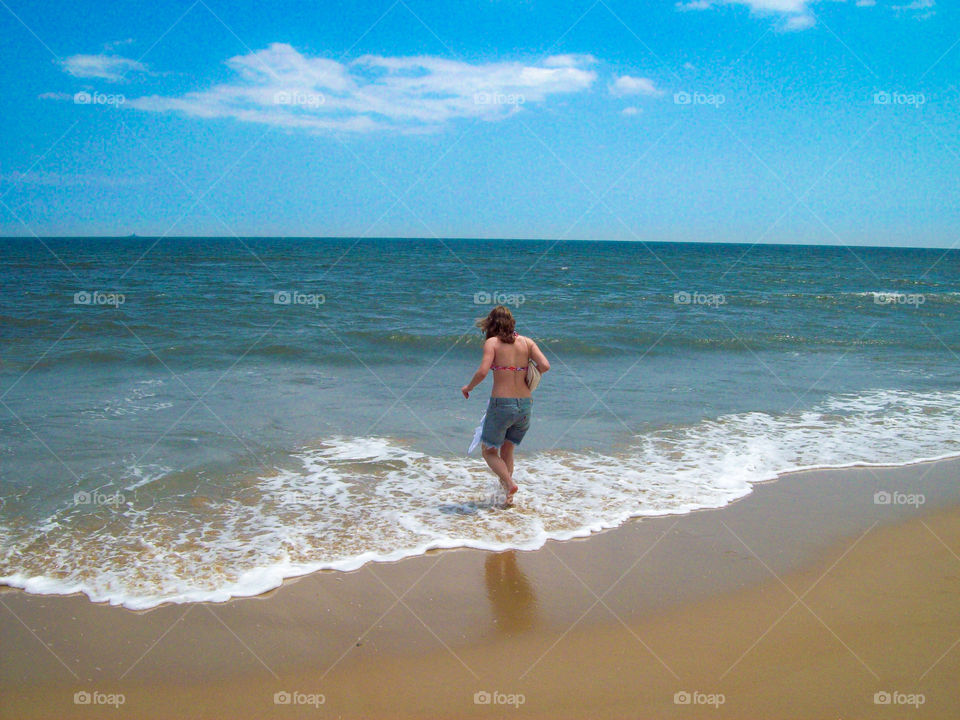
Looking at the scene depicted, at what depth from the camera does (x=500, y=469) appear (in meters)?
5.77

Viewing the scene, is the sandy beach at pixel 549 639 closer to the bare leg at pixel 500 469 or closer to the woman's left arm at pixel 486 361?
the bare leg at pixel 500 469

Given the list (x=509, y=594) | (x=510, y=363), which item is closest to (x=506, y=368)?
(x=510, y=363)

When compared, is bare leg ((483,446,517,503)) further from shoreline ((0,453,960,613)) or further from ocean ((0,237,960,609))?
shoreline ((0,453,960,613))

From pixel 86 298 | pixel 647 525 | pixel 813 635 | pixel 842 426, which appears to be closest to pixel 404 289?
pixel 86 298

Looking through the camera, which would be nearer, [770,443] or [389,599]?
[389,599]

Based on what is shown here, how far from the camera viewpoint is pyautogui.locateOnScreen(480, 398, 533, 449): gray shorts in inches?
220

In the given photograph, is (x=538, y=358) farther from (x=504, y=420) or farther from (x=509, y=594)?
(x=509, y=594)

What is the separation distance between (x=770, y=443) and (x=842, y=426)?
55.2 inches

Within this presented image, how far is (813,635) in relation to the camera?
3.83 meters

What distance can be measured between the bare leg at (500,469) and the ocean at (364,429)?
186 millimetres

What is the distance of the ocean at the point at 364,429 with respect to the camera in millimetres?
5117

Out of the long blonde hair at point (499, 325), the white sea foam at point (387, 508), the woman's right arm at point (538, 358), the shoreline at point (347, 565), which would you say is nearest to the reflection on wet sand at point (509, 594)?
the shoreline at point (347, 565)

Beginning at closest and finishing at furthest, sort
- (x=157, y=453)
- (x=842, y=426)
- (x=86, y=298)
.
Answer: (x=157, y=453) → (x=842, y=426) → (x=86, y=298)

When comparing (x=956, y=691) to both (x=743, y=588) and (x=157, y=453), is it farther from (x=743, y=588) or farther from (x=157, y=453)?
(x=157, y=453)
